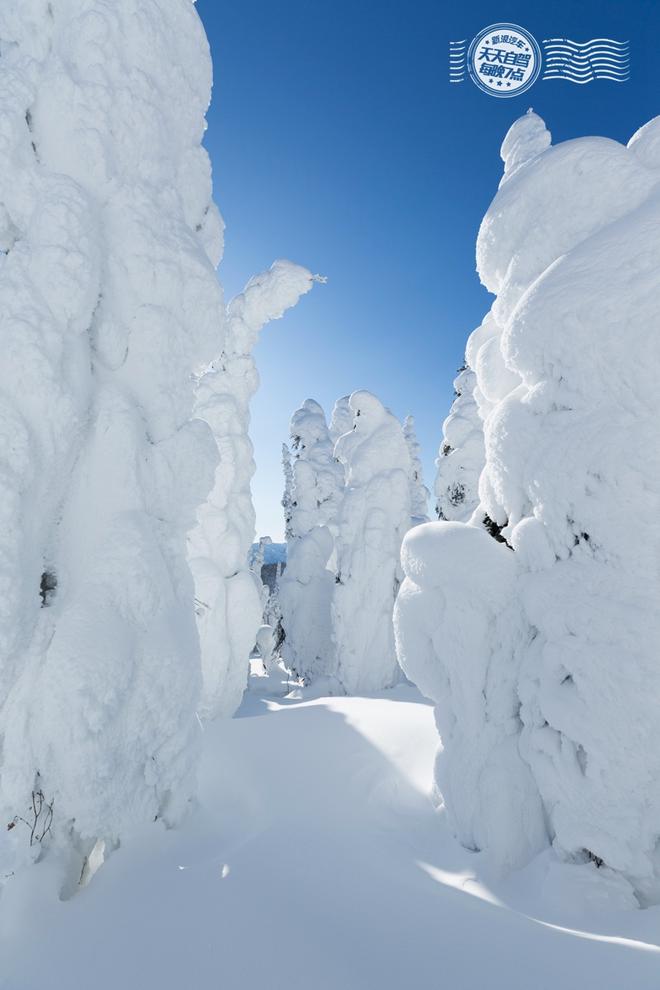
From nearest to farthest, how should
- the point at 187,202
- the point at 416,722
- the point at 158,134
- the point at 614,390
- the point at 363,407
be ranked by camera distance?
the point at 614,390 → the point at 158,134 → the point at 187,202 → the point at 416,722 → the point at 363,407

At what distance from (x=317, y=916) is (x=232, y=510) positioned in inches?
404

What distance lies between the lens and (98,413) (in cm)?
539

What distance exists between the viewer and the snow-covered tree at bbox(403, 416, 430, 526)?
26.9 m

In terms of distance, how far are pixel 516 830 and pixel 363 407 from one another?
13391 millimetres

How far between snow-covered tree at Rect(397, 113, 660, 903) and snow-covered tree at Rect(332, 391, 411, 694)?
9.73 m

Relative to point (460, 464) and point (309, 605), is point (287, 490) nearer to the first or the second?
point (309, 605)

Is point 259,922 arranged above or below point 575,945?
below

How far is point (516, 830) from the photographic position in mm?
4711

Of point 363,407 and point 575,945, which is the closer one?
point 575,945

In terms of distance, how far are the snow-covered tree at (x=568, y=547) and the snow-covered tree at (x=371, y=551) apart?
973cm

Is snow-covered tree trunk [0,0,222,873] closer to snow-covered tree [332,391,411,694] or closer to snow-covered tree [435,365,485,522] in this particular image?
snow-covered tree [332,391,411,694]

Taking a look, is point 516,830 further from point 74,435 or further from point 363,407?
point 363,407

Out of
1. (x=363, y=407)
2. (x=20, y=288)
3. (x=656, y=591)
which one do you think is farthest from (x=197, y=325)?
(x=363, y=407)

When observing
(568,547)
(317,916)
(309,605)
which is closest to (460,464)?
(309,605)
